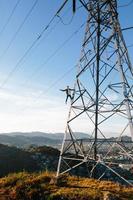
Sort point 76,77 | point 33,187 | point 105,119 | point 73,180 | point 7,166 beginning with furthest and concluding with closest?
point 7,166 < point 76,77 < point 105,119 < point 73,180 < point 33,187

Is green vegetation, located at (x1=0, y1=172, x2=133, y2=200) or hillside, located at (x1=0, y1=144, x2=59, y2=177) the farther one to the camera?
hillside, located at (x1=0, y1=144, x2=59, y2=177)

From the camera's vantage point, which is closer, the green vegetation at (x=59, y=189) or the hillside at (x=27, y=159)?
the green vegetation at (x=59, y=189)

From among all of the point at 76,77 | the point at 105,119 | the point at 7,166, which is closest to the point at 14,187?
the point at 105,119

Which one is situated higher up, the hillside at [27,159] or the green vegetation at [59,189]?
the hillside at [27,159]

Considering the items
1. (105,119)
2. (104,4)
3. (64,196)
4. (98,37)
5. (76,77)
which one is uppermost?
(104,4)

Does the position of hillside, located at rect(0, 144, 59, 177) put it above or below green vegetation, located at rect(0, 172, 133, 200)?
above

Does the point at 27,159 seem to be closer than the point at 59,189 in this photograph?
No

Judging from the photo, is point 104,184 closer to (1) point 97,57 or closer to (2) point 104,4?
(1) point 97,57

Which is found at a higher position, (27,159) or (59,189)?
(27,159)
